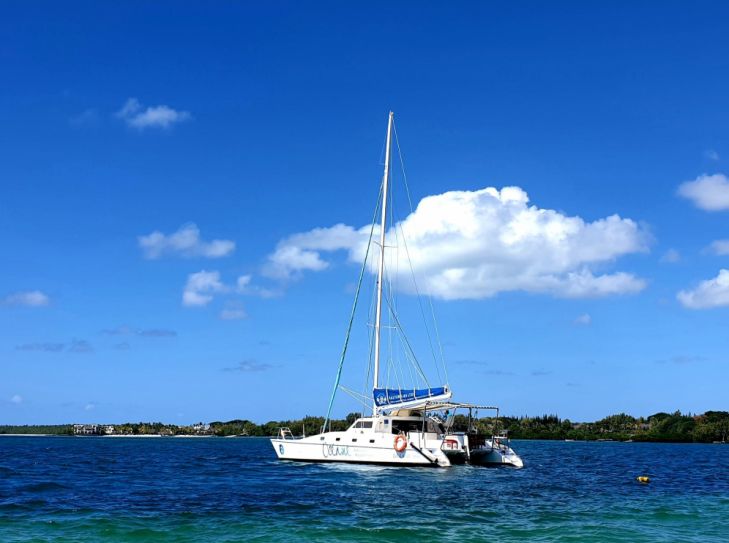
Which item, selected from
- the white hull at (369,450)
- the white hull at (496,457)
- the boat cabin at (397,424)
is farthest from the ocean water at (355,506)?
the white hull at (496,457)

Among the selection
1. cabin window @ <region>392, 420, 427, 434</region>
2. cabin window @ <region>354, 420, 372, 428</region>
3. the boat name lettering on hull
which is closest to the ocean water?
the boat name lettering on hull

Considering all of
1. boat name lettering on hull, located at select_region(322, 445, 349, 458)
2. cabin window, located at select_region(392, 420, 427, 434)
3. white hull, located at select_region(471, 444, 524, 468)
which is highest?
cabin window, located at select_region(392, 420, 427, 434)

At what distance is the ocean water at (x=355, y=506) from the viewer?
86.0 ft

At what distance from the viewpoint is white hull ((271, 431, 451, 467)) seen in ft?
166

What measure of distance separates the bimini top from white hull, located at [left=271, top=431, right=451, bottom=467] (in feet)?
8.03

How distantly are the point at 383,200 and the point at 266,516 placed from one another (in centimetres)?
3491

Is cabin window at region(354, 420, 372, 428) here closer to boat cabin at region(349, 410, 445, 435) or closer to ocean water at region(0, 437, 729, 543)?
boat cabin at region(349, 410, 445, 435)

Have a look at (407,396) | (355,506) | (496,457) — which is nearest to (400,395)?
→ (407,396)

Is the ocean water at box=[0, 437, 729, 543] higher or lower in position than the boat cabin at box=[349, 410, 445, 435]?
lower

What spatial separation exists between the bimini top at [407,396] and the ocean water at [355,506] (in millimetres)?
5000

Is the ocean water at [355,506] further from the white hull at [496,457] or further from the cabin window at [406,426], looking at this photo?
the white hull at [496,457]

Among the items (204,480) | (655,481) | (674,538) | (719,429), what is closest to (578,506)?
(674,538)

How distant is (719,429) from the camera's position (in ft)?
650

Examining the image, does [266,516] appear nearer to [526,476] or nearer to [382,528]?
[382,528]
